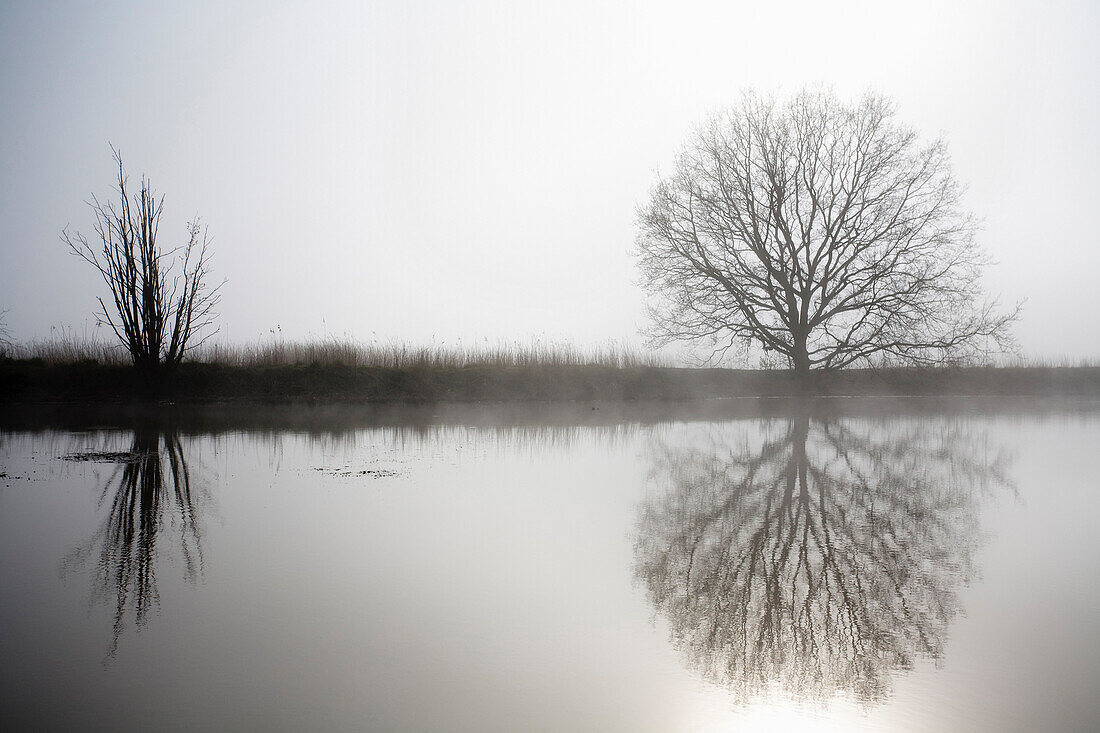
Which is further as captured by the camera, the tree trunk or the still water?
the tree trunk

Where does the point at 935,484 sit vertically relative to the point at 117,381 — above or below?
below

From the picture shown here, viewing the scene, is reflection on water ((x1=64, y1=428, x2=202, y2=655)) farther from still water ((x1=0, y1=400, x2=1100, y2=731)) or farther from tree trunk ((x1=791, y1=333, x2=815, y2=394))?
tree trunk ((x1=791, y1=333, x2=815, y2=394))

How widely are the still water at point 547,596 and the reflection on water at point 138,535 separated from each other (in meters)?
0.03

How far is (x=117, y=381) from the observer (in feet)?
68.4

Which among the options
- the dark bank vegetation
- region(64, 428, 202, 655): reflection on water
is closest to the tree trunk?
the dark bank vegetation

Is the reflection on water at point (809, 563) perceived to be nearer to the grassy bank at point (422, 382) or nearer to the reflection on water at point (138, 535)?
the reflection on water at point (138, 535)

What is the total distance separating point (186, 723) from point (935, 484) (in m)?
7.68

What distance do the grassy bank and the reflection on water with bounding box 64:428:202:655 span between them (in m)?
12.2

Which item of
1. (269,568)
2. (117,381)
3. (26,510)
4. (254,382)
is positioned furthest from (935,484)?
(117,381)

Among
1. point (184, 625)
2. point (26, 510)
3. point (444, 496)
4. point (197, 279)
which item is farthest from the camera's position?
point (197, 279)

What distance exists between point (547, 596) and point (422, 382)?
59.9 feet

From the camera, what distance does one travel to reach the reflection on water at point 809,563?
135 inches

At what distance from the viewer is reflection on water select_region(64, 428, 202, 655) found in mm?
4328

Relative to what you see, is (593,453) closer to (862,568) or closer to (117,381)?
(862,568)
